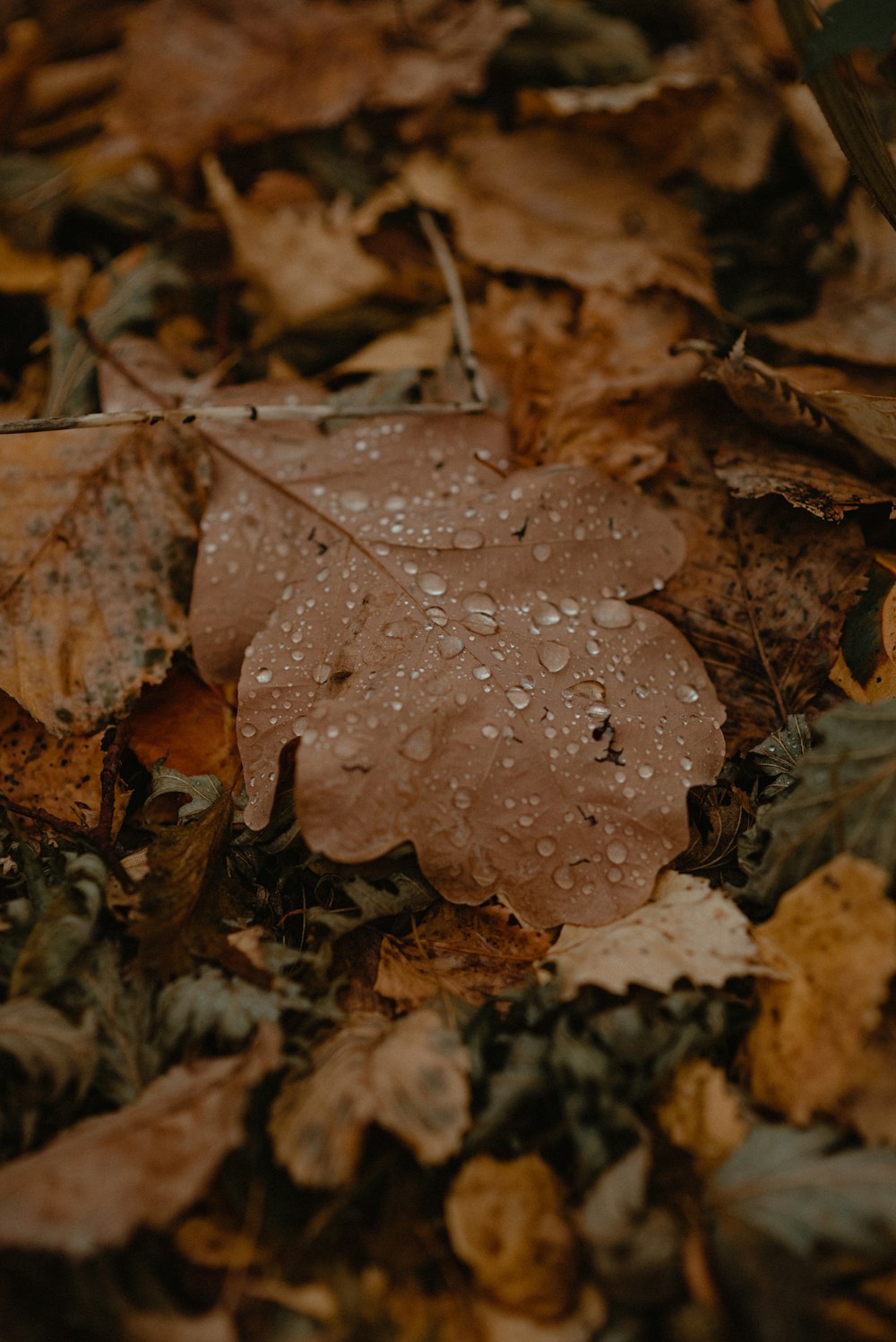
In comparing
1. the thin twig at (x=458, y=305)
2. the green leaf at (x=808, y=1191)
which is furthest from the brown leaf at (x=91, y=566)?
the green leaf at (x=808, y=1191)

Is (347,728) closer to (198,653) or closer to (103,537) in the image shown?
(198,653)

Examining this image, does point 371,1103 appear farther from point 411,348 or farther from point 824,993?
point 411,348

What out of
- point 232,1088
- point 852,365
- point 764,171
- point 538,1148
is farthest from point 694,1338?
point 764,171

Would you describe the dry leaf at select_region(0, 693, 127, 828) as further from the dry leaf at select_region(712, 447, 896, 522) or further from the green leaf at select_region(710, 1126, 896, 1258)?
the dry leaf at select_region(712, 447, 896, 522)

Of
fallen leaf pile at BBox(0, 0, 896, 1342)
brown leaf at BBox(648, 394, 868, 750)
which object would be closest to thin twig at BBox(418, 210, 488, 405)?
fallen leaf pile at BBox(0, 0, 896, 1342)

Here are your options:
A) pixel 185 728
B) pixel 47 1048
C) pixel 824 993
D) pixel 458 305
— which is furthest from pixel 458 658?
pixel 458 305

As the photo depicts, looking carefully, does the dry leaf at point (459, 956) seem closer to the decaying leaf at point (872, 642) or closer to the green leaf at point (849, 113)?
the decaying leaf at point (872, 642)

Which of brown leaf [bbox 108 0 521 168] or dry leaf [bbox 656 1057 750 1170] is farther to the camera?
brown leaf [bbox 108 0 521 168]
